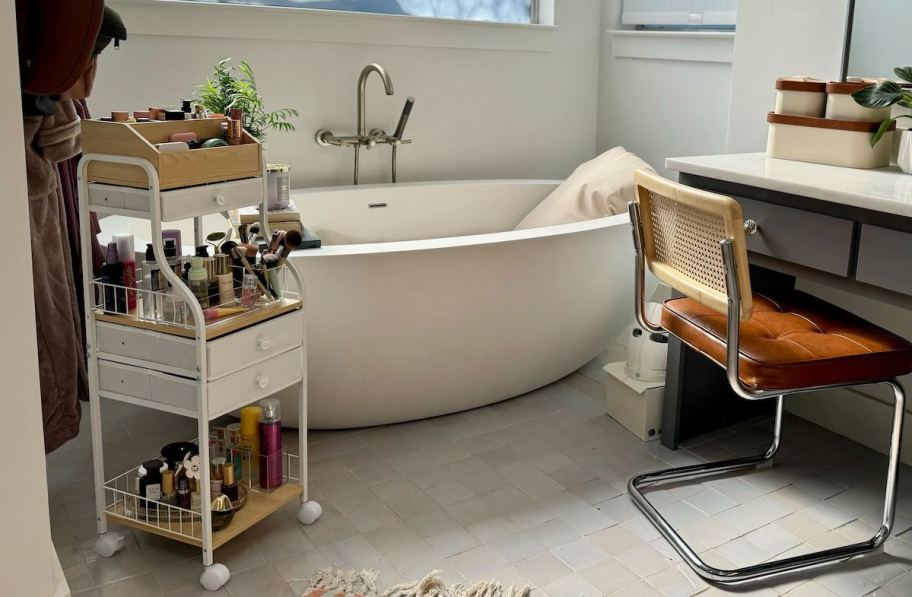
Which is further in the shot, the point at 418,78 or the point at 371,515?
the point at 418,78

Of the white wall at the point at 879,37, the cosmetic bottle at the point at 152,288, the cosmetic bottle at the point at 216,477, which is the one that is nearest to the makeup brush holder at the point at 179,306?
the cosmetic bottle at the point at 152,288

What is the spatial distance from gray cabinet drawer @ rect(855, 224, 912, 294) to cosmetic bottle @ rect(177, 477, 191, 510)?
5.01ft

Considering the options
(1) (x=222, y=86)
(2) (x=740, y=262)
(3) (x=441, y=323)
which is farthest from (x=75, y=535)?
(2) (x=740, y=262)

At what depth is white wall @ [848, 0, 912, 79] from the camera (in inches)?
94.0

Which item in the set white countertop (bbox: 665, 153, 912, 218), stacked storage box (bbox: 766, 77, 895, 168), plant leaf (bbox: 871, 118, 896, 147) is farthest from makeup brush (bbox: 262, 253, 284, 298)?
plant leaf (bbox: 871, 118, 896, 147)

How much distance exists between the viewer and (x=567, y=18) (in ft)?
12.9

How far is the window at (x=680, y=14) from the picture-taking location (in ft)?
11.1

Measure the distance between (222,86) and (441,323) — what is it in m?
0.97

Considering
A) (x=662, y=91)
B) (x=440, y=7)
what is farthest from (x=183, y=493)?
(x=662, y=91)

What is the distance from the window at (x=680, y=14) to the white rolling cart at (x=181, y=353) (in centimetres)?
217

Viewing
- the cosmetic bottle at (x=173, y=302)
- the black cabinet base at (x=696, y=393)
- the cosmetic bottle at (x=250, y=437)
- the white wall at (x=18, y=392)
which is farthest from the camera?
the black cabinet base at (x=696, y=393)

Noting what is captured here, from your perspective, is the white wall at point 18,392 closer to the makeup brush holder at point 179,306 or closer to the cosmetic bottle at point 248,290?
the makeup brush holder at point 179,306

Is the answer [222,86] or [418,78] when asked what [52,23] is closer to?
[222,86]

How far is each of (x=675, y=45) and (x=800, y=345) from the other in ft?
6.61
